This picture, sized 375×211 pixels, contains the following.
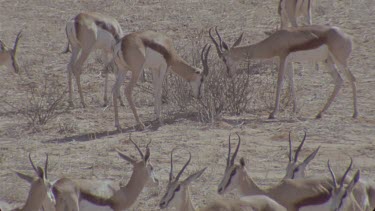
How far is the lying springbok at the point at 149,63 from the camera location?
11.4 meters

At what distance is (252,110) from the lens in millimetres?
12180

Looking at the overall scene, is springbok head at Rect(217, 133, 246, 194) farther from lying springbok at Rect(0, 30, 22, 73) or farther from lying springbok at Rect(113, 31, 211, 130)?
lying springbok at Rect(0, 30, 22, 73)

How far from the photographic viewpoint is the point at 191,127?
11.1 m

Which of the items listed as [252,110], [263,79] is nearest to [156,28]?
[263,79]

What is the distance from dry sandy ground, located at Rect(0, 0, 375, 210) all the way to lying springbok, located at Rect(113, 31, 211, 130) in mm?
413

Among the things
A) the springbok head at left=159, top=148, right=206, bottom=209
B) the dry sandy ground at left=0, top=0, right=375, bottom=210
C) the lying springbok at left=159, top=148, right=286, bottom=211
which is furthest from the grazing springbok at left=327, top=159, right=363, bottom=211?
the dry sandy ground at left=0, top=0, right=375, bottom=210

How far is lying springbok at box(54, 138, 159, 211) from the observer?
24.5 ft

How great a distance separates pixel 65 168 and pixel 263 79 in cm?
486

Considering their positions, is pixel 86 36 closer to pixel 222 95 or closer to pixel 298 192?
pixel 222 95

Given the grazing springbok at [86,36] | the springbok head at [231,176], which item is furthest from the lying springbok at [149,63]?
the springbok head at [231,176]

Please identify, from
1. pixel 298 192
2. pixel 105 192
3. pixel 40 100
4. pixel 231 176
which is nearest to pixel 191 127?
pixel 40 100

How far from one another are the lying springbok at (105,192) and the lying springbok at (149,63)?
3212 mm

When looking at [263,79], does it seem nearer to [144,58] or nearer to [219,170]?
[144,58]

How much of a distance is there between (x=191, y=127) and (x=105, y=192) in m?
3.40
